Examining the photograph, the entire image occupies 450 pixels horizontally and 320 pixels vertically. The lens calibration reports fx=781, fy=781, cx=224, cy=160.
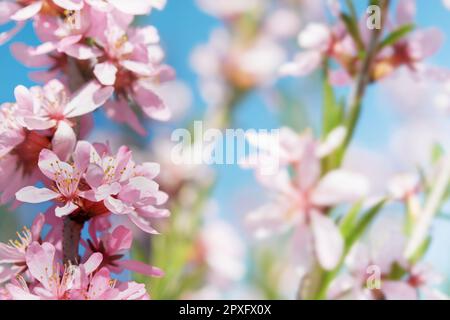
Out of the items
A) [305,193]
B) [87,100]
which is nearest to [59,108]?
[87,100]

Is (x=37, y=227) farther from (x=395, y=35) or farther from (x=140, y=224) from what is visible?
(x=395, y=35)

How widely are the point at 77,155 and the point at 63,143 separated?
15 mm

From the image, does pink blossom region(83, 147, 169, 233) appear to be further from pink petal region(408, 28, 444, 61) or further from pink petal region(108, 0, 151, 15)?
pink petal region(408, 28, 444, 61)

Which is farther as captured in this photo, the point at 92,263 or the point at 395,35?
the point at 395,35

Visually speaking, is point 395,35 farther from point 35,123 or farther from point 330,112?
point 35,123

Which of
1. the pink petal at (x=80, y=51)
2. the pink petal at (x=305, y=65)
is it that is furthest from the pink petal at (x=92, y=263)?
the pink petal at (x=305, y=65)

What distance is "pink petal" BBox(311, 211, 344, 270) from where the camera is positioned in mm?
450

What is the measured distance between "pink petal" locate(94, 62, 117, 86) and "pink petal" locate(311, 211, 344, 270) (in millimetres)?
151

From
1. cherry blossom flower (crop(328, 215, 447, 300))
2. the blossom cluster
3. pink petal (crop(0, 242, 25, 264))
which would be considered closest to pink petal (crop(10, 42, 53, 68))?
the blossom cluster

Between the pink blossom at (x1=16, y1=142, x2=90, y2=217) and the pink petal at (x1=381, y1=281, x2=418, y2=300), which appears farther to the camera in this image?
the pink petal at (x1=381, y1=281, x2=418, y2=300)

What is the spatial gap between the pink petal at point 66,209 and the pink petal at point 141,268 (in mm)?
45

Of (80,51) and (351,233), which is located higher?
(80,51)

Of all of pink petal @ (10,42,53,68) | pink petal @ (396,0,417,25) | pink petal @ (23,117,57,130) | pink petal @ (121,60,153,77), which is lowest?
pink petal @ (396,0,417,25)

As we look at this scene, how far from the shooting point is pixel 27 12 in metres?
0.41
